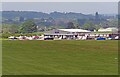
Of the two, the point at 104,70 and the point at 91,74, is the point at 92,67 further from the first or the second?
the point at 91,74

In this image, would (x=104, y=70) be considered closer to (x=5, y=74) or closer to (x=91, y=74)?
(x=91, y=74)

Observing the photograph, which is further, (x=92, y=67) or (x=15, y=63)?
(x=15, y=63)

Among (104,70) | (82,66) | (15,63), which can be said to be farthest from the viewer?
(15,63)

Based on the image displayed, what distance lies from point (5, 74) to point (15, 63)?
18.0 ft

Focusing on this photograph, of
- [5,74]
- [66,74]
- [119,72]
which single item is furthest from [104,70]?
[5,74]

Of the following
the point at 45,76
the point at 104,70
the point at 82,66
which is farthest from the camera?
the point at 82,66

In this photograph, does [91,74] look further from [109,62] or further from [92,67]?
[109,62]

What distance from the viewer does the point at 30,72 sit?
21422 millimetres

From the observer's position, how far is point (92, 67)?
23.7 m

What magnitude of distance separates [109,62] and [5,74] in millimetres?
8537

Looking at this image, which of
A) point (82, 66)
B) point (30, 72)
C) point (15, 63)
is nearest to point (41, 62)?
point (15, 63)

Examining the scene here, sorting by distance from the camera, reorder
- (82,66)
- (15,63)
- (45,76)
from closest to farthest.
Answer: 1. (45,76)
2. (82,66)
3. (15,63)

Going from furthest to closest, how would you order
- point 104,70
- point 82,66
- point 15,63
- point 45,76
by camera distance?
point 15,63 → point 82,66 → point 104,70 → point 45,76

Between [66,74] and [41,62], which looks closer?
[66,74]
